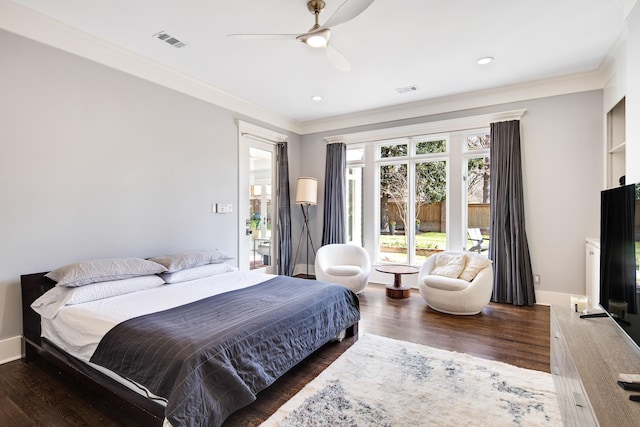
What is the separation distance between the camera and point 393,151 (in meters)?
5.35

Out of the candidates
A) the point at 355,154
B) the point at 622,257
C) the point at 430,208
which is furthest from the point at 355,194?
the point at 622,257

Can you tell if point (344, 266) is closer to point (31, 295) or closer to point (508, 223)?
point (508, 223)

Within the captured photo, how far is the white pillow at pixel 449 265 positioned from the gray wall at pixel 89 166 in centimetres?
311

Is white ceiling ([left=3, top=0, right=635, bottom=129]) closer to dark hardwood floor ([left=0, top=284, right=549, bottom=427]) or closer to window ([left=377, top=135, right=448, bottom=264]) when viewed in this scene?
window ([left=377, top=135, right=448, bottom=264])

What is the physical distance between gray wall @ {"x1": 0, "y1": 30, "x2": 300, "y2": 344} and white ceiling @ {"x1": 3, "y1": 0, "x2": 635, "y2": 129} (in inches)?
17.5

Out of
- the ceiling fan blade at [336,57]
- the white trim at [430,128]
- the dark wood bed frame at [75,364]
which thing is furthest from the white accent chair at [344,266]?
the ceiling fan blade at [336,57]

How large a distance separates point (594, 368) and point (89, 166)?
397cm

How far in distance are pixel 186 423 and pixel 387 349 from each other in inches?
71.1

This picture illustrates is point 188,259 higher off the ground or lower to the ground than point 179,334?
higher

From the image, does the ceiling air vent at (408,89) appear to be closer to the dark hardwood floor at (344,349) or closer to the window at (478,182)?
the window at (478,182)

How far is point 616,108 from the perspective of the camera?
3580 mm

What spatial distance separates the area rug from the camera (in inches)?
72.5

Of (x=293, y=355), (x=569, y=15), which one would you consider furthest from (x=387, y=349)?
(x=569, y=15)

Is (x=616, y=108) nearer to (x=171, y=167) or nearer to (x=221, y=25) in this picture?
(x=221, y=25)
